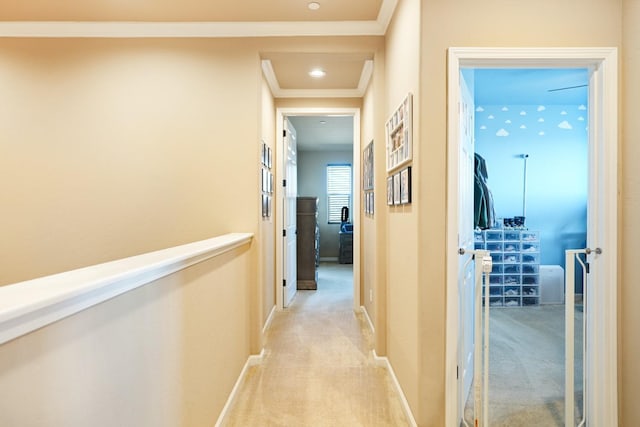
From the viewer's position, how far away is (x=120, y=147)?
2.95 m

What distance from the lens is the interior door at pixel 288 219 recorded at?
4.55m

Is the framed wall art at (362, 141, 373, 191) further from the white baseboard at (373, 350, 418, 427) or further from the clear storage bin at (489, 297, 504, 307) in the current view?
the clear storage bin at (489, 297, 504, 307)

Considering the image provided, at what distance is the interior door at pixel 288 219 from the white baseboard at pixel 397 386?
1833 mm

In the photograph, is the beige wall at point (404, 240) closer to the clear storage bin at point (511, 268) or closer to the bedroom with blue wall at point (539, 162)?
the clear storage bin at point (511, 268)

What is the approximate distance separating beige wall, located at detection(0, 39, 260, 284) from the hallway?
117 cm

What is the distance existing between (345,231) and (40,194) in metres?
5.99

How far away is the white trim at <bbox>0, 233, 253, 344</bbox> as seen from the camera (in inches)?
26.6

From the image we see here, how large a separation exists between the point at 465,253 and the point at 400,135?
2.65 feet

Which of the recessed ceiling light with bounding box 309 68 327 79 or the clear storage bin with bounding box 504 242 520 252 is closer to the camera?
the recessed ceiling light with bounding box 309 68 327 79

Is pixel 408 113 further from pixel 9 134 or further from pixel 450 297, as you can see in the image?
pixel 9 134

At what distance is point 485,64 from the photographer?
1.93 m

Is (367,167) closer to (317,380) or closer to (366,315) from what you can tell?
(366,315)

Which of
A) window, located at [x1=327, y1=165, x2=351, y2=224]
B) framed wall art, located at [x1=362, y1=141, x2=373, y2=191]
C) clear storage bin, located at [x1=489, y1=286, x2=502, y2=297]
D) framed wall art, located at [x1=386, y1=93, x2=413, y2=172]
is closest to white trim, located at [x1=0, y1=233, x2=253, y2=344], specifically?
framed wall art, located at [x1=386, y1=93, x2=413, y2=172]

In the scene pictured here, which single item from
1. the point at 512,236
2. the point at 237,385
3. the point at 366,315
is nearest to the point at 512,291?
the point at 512,236
